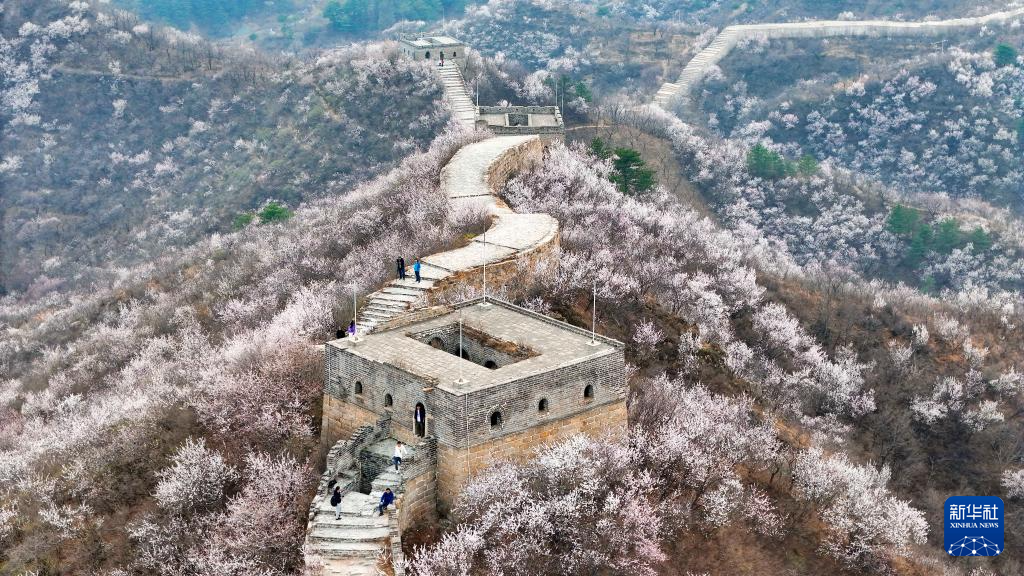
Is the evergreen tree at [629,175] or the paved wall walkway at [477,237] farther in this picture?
the evergreen tree at [629,175]

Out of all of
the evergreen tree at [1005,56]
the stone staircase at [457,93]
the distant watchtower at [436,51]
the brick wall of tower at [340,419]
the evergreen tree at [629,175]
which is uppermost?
the distant watchtower at [436,51]

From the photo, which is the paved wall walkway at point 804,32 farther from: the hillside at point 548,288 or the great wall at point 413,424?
the great wall at point 413,424

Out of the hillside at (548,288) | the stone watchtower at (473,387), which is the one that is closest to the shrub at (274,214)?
the hillside at (548,288)

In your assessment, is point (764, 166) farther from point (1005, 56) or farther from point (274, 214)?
point (274, 214)

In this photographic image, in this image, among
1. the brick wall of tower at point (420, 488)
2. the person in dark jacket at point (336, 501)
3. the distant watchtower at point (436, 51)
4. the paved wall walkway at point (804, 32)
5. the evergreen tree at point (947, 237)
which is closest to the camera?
the person in dark jacket at point (336, 501)

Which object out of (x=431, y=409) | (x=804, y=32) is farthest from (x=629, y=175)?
(x=804, y=32)

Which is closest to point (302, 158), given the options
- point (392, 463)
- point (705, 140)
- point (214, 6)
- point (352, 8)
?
point (705, 140)
